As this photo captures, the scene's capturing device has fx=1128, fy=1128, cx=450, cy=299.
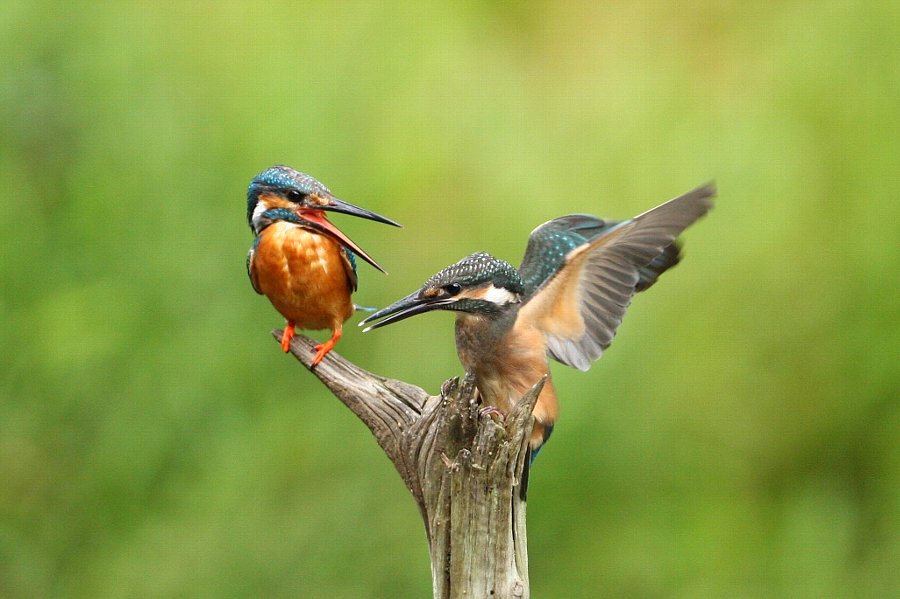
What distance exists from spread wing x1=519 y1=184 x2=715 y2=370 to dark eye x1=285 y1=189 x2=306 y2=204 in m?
0.58

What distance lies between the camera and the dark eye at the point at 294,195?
257cm

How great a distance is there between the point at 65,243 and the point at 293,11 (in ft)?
4.63

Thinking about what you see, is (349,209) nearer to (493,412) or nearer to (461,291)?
(461,291)

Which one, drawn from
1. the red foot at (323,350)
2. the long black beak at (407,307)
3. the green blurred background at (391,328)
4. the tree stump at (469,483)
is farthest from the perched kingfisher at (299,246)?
the green blurred background at (391,328)

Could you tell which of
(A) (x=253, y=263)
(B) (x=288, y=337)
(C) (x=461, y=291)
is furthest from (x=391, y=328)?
(C) (x=461, y=291)

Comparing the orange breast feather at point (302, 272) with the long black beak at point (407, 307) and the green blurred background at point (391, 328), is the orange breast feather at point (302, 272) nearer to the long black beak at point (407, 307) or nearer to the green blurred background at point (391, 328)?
the long black beak at point (407, 307)

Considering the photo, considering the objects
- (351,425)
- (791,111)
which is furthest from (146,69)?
(791,111)

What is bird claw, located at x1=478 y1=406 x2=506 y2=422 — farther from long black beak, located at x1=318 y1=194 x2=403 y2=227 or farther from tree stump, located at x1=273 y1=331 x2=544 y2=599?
long black beak, located at x1=318 y1=194 x2=403 y2=227

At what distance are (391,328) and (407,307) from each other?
6.45ft

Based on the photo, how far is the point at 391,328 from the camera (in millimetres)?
4375

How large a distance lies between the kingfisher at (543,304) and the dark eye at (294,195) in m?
0.35

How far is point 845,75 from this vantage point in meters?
4.75

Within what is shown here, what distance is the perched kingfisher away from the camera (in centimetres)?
258

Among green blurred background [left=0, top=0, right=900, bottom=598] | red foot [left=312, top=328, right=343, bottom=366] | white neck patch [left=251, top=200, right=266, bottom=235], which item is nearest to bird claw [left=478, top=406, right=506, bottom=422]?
red foot [left=312, top=328, right=343, bottom=366]
